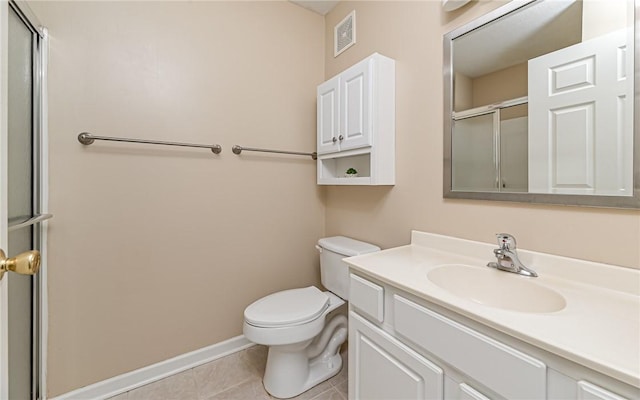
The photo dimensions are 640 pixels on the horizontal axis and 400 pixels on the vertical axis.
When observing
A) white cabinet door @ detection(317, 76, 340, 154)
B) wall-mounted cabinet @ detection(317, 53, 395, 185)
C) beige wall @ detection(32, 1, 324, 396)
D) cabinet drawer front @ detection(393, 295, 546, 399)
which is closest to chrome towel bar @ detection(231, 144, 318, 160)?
beige wall @ detection(32, 1, 324, 396)

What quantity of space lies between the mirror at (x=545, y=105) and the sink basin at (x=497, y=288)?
0.97ft

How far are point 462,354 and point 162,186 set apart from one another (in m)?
1.55

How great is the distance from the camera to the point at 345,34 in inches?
70.5

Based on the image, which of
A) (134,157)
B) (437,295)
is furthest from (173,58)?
(437,295)

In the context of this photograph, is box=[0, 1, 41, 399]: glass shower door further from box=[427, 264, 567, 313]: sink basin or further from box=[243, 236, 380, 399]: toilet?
box=[427, 264, 567, 313]: sink basin

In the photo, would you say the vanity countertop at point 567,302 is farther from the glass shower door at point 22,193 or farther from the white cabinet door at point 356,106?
the glass shower door at point 22,193

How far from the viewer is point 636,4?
755mm

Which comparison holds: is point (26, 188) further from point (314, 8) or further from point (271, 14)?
point (314, 8)

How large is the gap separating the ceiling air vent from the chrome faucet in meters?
1.47

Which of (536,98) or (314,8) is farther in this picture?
(314,8)

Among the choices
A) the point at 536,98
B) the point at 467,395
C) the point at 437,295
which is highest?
the point at 536,98

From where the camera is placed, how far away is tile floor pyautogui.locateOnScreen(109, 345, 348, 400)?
1368 mm

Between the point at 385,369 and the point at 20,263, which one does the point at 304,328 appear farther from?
the point at 20,263

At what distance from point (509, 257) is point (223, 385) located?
→ 1.53 meters
